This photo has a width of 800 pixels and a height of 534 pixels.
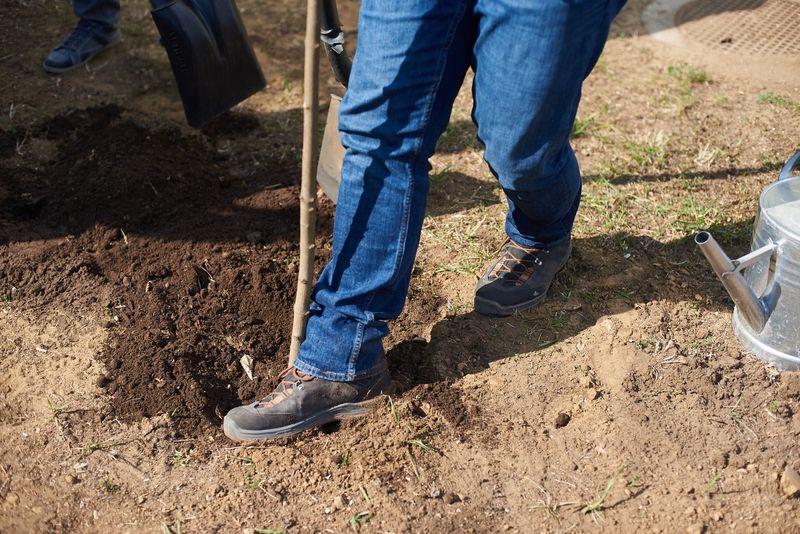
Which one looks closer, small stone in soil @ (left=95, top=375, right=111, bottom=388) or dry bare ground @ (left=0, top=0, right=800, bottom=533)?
dry bare ground @ (left=0, top=0, right=800, bottom=533)

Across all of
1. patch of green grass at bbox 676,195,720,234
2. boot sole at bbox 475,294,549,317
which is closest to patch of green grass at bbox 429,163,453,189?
boot sole at bbox 475,294,549,317

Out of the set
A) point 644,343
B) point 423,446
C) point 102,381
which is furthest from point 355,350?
point 644,343

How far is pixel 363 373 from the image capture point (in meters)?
2.35

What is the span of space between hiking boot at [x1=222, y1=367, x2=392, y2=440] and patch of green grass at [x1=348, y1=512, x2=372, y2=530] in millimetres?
318

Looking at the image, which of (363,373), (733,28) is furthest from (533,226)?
(733,28)

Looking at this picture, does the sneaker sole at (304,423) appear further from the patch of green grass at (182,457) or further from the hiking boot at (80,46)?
the hiking boot at (80,46)

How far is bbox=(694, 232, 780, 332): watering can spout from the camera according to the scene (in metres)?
2.23

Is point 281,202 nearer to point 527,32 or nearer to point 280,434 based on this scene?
point 280,434

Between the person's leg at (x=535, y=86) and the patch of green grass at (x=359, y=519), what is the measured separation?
3.29 feet

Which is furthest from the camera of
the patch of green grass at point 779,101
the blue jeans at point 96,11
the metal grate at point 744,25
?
the metal grate at point 744,25

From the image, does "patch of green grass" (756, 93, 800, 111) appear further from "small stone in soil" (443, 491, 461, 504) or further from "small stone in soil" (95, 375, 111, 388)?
"small stone in soil" (95, 375, 111, 388)

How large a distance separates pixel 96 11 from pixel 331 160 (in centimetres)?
190

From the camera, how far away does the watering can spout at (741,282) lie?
223 centimetres

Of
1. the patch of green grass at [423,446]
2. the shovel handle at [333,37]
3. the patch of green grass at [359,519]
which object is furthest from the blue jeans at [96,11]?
the patch of green grass at [359,519]
